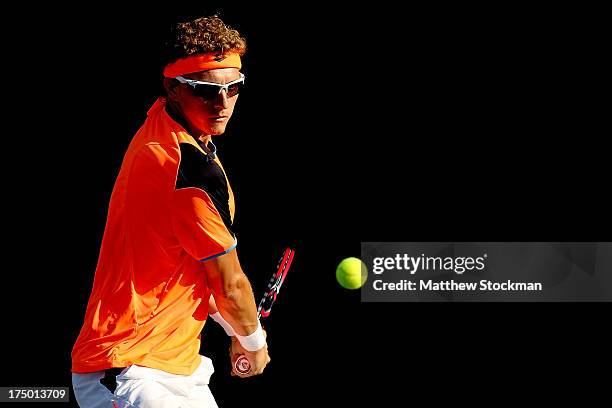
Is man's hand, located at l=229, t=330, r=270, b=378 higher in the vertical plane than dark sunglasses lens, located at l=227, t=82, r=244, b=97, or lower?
lower

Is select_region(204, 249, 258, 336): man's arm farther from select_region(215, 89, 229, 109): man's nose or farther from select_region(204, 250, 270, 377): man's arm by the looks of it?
select_region(215, 89, 229, 109): man's nose

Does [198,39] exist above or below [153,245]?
above

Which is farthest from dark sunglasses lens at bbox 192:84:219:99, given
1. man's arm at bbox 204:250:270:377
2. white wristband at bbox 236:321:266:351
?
white wristband at bbox 236:321:266:351

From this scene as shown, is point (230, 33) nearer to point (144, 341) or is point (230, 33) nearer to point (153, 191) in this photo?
point (153, 191)

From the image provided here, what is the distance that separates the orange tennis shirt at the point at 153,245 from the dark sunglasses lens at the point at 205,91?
149 millimetres

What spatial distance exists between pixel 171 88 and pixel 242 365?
1.16m

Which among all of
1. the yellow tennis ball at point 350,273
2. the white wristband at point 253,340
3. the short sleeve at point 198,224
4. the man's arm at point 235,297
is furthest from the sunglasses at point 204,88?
the yellow tennis ball at point 350,273

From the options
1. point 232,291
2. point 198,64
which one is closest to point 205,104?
point 198,64

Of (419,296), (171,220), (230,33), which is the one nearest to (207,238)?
(171,220)

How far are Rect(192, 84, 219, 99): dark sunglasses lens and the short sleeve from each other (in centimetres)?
43

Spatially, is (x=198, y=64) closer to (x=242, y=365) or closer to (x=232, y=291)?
(x=232, y=291)

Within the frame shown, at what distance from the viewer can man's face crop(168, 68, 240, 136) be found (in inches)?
173

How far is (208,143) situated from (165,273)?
583 millimetres

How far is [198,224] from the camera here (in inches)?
165
